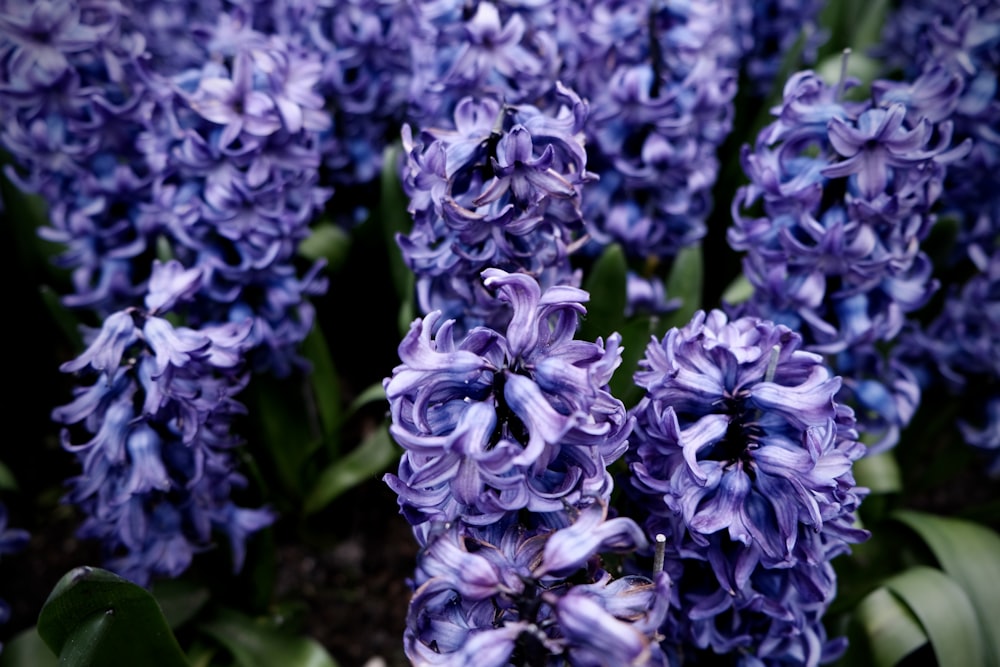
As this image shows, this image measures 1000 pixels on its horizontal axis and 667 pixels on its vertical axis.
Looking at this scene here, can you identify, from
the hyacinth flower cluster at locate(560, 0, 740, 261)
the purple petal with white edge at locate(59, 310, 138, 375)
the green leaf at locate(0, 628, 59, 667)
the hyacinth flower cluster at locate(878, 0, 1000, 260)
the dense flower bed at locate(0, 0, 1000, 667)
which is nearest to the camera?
the dense flower bed at locate(0, 0, 1000, 667)

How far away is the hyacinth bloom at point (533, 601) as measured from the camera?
124cm

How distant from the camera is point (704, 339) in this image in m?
1.68

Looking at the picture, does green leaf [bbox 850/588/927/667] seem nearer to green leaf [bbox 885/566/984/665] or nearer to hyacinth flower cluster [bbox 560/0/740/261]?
green leaf [bbox 885/566/984/665]

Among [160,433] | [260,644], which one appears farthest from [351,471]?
[160,433]

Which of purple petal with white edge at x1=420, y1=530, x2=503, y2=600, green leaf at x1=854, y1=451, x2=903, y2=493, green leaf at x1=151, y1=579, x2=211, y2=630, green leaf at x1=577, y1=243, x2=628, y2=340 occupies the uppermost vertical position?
purple petal with white edge at x1=420, y1=530, x2=503, y2=600

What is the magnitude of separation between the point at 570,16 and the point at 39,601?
2778 millimetres

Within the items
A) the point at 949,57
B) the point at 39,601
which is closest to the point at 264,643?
the point at 39,601

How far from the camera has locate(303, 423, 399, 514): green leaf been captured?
2715mm

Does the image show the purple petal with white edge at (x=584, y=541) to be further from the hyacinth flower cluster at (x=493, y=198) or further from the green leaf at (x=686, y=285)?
the green leaf at (x=686, y=285)

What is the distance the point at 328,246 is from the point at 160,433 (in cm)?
108

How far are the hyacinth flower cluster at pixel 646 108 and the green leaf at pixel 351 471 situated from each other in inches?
38.3

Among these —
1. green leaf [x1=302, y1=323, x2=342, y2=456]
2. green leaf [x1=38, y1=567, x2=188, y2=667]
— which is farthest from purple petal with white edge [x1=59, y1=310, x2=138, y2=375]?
green leaf [x1=302, y1=323, x2=342, y2=456]

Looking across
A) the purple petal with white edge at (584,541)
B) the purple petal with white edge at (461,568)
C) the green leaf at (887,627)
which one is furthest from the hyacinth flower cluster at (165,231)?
the green leaf at (887,627)

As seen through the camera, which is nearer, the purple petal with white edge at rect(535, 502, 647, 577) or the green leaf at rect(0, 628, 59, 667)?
the purple petal with white edge at rect(535, 502, 647, 577)
